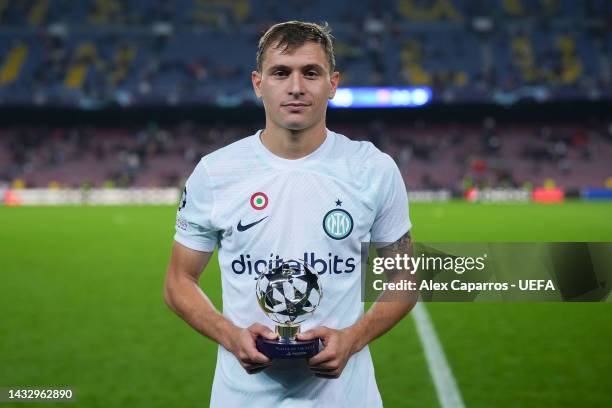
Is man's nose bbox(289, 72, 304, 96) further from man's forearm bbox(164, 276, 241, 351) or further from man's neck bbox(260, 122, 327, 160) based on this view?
man's forearm bbox(164, 276, 241, 351)

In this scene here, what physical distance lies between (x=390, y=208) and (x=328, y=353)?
2.10 ft

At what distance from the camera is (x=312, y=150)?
7.80ft

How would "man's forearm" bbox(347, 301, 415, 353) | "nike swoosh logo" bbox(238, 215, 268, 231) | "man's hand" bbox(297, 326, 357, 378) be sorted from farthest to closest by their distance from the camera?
"nike swoosh logo" bbox(238, 215, 268, 231), "man's forearm" bbox(347, 301, 415, 353), "man's hand" bbox(297, 326, 357, 378)

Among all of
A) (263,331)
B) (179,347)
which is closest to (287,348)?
(263,331)

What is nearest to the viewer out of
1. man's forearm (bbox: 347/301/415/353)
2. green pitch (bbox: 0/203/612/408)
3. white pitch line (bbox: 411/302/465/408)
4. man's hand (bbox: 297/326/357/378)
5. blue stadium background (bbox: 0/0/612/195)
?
man's hand (bbox: 297/326/357/378)

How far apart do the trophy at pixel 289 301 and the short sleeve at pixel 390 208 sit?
0.57 meters

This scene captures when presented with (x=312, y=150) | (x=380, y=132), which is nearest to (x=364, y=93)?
(x=380, y=132)

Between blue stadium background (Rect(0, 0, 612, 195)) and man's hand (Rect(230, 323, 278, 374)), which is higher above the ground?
blue stadium background (Rect(0, 0, 612, 195))

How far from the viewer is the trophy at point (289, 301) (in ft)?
5.94

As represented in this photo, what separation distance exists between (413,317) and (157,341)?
3.03 meters

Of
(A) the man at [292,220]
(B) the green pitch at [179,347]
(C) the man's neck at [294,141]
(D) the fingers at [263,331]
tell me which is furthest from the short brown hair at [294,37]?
(B) the green pitch at [179,347]

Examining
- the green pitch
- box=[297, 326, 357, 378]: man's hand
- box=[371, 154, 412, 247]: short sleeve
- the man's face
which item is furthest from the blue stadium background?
box=[297, 326, 357, 378]: man's hand

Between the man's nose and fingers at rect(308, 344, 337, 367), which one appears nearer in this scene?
fingers at rect(308, 344, 337, 367)

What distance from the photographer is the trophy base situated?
1.86 metres
